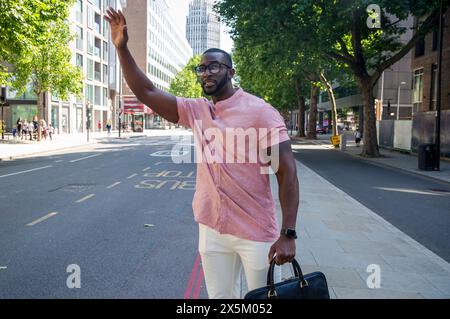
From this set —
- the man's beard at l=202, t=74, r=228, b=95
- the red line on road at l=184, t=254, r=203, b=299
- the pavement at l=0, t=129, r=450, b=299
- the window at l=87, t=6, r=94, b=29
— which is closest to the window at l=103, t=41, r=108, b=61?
the window at l=87, t=6, r=94, b=29

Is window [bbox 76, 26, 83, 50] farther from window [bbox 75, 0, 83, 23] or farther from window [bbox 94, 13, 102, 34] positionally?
window [bbox 94, 13, 102, 34]

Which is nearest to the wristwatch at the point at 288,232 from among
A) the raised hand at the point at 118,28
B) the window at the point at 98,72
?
the raised hand at the point at 118,28

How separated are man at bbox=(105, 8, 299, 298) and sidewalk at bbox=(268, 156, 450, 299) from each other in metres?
2.29

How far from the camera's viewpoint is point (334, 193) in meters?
11.8

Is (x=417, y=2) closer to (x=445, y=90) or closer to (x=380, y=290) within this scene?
(x=445, y=90)

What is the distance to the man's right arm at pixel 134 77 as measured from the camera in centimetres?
254

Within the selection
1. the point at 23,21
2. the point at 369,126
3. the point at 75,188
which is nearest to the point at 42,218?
the point at 75,188

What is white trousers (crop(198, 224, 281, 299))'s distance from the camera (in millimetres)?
2520

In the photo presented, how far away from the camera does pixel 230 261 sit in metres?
2.65

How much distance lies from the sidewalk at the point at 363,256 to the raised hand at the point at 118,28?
329cm

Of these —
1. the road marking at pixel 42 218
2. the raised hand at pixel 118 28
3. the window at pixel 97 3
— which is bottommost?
the road marking at pixel 42 218

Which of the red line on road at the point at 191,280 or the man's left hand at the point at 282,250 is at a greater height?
the man's left hand at the point at 282,250

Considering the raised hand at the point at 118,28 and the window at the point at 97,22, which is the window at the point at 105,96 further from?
the raised hand at the point at 118,28
